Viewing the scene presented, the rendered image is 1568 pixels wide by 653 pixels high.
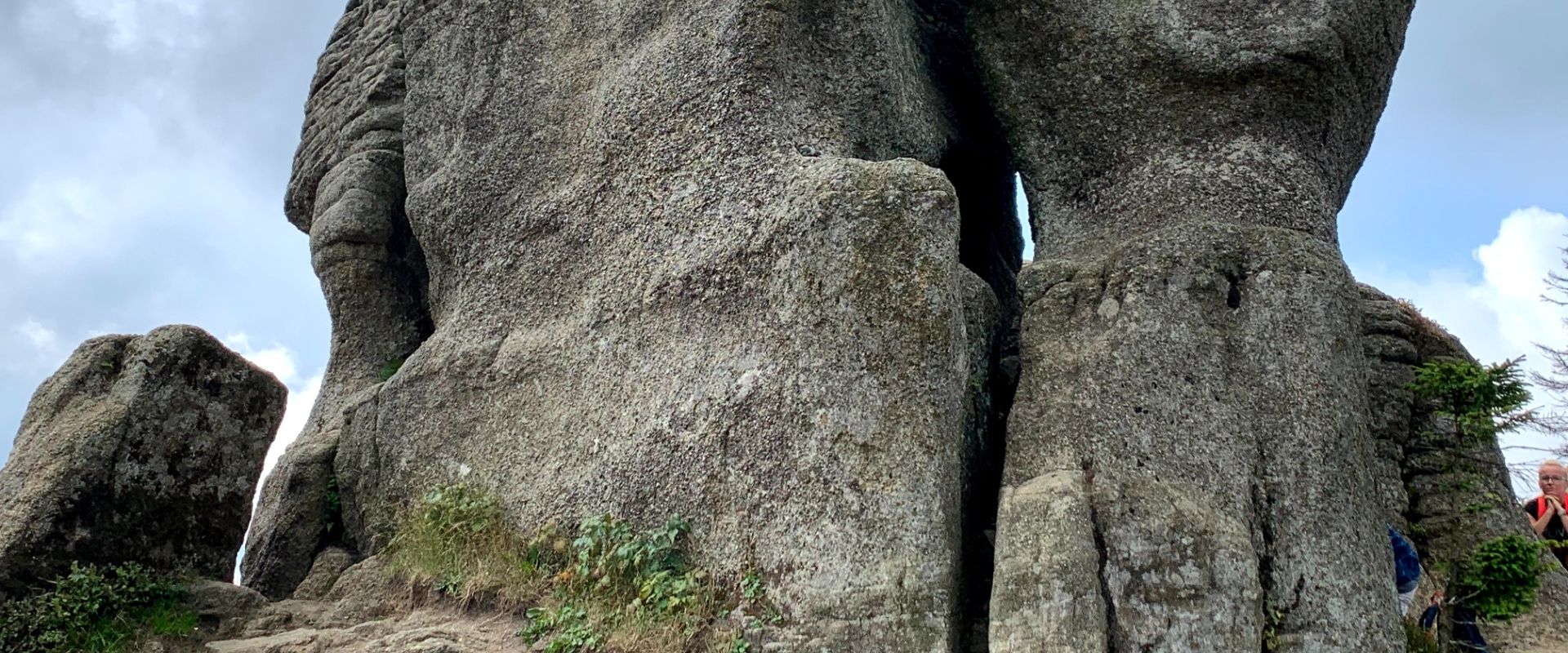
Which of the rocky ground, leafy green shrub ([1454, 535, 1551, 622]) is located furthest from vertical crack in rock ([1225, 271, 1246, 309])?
the rocky ground

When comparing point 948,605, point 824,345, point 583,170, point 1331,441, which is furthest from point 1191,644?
point 583,170

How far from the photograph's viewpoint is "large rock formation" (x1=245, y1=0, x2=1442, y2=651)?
19.7ft

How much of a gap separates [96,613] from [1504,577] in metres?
7.93

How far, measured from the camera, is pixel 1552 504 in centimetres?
782

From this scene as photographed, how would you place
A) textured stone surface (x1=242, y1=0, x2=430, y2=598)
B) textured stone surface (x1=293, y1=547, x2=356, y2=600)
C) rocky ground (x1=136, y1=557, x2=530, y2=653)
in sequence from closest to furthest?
rocky ground (x1=136, y1=557, x2=530, y2=653) → textured stone surface (x1=293, y1=547, x2=356, y2=600) → textured stone surface (x1=242, y1=0, x2=430, y2=598)

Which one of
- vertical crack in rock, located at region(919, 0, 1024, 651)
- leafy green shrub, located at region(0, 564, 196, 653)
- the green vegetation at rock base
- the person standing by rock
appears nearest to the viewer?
the green vegetation at rock base

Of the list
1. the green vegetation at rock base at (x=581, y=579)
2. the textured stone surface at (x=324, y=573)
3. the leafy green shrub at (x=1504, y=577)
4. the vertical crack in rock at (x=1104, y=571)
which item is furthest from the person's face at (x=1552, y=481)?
the textured stone surface at (x=324, y=573)

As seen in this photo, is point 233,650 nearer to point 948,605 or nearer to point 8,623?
point 8,623

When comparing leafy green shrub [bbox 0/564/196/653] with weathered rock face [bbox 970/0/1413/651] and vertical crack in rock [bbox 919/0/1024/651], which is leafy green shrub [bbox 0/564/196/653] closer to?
vertical crack in rock [bbox 919/0/1024/651]

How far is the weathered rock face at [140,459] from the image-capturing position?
7480mm

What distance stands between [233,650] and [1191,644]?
4926 millimetres

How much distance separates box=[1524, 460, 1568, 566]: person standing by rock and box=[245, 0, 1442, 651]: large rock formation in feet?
6.40

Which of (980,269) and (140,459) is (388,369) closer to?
(140,459)

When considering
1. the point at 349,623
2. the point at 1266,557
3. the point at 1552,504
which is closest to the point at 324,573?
the point at 349,623
